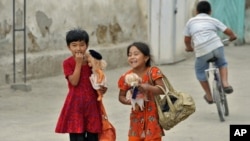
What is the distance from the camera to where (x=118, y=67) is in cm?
1533

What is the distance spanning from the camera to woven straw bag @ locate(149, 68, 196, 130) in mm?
6730

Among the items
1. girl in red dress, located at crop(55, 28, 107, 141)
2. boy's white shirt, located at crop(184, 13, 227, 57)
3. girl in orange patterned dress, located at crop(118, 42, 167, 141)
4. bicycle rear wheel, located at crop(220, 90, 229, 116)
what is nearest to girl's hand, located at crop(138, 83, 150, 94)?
girl in orange patterned dress, located at crop(118, 42, 167, 141)

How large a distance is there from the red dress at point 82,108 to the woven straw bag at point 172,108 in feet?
1.72

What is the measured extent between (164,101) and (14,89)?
573cm

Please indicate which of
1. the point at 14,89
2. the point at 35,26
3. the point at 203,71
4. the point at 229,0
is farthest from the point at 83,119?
the point at 229,0

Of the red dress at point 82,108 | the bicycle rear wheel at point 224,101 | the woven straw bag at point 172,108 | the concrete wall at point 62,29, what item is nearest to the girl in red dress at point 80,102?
the red dress at point 82,108

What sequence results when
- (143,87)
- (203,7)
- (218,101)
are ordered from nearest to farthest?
(143,87) → (218,101) → (203,7)

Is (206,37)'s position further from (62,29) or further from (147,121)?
(62,29)

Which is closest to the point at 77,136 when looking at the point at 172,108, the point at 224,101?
the point at 172,108

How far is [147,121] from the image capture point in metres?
6.78

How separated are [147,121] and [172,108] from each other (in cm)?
24

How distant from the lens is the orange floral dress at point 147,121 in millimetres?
6770

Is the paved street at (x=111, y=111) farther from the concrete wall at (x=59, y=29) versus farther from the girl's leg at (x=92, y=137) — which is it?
the girl's leg at (x=92, y=137)

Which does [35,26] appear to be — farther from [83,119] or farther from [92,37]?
[83,119]
